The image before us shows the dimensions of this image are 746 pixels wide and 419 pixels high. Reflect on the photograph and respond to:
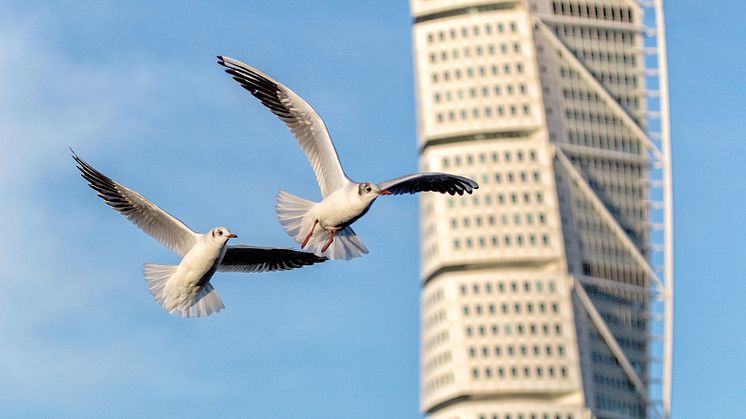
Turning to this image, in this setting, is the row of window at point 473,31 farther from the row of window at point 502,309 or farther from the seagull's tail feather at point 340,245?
the seagull's tail feather at point 340,245

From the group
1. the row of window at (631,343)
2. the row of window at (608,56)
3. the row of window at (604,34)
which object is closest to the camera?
the row of window at (631,343)

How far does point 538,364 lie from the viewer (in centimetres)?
16925

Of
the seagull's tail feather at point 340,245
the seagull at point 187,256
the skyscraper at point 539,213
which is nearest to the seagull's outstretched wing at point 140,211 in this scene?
the seagull at point 187,256

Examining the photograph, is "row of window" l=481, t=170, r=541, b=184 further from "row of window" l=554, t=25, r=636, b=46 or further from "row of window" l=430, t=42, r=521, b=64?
"row of window" l=554, t=25, r=636, b=46

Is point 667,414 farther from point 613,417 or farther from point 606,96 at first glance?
point 606,96

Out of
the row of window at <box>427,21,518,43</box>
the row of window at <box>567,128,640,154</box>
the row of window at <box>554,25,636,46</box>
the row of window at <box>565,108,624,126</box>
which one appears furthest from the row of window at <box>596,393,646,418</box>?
the row of window at <box>427,21,518,43</box>

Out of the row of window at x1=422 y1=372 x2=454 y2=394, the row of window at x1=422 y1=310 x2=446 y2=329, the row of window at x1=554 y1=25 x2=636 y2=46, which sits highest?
the row of window at x1=554 y1=25 x2=636 y2=46

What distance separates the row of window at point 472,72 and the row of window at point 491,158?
8.35 m

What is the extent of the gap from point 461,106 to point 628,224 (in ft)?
67.6

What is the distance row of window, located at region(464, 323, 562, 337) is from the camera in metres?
170

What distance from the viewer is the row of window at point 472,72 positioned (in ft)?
578

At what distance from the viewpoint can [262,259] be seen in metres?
46.3

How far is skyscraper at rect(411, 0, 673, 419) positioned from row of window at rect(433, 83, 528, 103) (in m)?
0.14

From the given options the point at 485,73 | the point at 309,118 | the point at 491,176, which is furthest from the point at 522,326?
the point at 309,118
